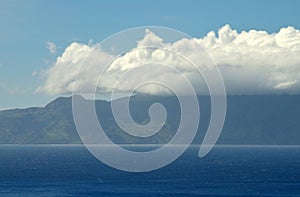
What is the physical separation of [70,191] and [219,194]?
198ft

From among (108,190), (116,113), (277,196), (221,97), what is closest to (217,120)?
(221,97)

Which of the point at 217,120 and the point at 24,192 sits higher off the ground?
the point at 24,192

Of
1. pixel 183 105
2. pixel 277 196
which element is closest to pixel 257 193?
pixel 277 196

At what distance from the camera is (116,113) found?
159 ft

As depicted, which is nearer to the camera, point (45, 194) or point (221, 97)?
point (221, 97)

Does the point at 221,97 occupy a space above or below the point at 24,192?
below

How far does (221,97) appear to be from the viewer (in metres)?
45.5

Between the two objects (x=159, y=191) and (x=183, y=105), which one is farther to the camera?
(x=159, y=191)

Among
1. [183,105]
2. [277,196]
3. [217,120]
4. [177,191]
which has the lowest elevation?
[217,120]

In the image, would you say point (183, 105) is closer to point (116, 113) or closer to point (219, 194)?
point (116, 113)

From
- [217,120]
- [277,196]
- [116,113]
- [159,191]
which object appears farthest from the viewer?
[159,191]

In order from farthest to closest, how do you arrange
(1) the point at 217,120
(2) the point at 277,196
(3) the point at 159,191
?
(3) the point at 159,191 → (2) the point at 277,196 → (1) the point at 217,120

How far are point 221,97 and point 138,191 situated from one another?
15557 centimetres

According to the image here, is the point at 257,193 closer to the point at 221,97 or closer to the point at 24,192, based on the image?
the point at 24,192
